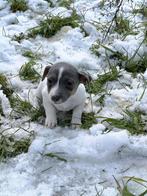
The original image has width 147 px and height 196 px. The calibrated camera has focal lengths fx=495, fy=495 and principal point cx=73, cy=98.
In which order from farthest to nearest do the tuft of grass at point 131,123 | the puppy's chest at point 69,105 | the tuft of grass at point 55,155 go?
the puppy's chest at point 69,105 < the tuft of grass at point 131,123 < the tuft of grass at point 55,155

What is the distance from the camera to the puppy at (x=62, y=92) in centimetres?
439

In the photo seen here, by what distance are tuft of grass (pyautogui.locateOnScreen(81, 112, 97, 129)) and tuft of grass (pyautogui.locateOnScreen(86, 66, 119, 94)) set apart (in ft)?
1.39

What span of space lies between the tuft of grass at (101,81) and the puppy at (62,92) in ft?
1.36

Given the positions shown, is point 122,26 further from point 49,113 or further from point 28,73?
point 49,113

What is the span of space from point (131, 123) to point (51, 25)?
2.20 m

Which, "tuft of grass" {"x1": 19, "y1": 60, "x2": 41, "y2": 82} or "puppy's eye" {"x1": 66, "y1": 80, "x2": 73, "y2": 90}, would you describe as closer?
"puppy's eye" {"x1": 66, "y1": 80, "x2": 73, "y2": 90}

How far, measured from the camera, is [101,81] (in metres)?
5.34

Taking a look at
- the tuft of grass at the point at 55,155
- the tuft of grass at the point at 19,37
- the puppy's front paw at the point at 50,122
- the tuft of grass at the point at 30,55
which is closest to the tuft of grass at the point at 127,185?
the tuft of grass at the point at 55,155

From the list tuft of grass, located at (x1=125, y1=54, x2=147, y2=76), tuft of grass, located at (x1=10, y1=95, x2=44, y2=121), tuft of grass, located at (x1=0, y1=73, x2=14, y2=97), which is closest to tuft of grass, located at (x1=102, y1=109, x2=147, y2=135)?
tuft of grass, located at (x1=10, y1=95, x2=44, y2=121)

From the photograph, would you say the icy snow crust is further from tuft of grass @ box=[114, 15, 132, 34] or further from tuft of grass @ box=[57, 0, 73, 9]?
tuft of grass @ box=[57, 0, 73, 9]

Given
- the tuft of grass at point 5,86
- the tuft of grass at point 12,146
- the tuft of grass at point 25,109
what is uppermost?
the tuft of grass at point 12,146

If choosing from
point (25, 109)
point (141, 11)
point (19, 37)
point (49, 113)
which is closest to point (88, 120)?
point (49, 113)

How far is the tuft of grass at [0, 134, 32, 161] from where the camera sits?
4169mm

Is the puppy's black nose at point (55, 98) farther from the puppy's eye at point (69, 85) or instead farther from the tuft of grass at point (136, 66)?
the tuft of grass at point (136, 66)
